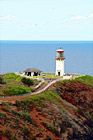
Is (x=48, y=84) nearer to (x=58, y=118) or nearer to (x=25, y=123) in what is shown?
(x=58, y=118)

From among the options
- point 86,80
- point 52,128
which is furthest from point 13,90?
point 86,80

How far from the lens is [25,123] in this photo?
1447 inches

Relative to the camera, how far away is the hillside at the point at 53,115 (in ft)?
115

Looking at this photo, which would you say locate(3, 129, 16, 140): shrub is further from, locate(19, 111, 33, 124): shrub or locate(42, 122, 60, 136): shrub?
locate(42, 122, 60, 136): shrub

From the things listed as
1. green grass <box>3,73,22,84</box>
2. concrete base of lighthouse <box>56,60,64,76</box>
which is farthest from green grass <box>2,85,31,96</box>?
concrete base of lighthouse <box>56,60,64,76</box>

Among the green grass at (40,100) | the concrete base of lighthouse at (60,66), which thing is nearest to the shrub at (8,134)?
the green grass at (40,100)

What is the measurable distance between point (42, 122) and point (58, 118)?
139 inches

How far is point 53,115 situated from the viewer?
41.7 metres

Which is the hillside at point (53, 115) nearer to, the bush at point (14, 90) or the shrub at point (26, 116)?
the shrub at point (26, 116)

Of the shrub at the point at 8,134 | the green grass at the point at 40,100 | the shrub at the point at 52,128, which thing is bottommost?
the shrub at the point at 52,128

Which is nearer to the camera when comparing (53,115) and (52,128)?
(52,128)

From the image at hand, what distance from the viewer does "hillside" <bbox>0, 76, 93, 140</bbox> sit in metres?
35.1

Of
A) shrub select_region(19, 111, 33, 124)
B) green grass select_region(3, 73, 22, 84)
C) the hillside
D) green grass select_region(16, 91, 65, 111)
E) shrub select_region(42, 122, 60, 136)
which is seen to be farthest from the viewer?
green grass select_region(3, 73, 22, 84)

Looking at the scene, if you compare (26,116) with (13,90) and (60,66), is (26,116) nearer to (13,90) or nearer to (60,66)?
(13,90)
